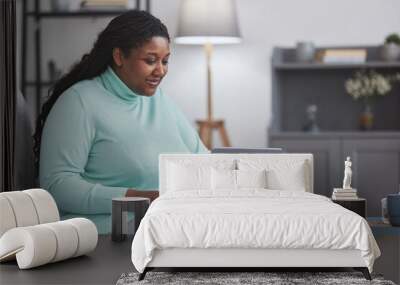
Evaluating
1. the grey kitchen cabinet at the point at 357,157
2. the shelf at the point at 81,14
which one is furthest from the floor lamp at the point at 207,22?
the grey kitchen cabinet at the point at 357,157

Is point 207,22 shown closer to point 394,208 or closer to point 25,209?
point 394,208

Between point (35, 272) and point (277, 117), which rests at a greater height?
point (277, 117)

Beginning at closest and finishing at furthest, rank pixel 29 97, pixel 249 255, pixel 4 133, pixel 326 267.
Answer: pixel 249 255
pixel 326 267
pixel 4 133
pixel 29 97

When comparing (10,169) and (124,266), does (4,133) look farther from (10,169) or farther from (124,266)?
(124,266)

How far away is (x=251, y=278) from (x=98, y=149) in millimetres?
2072

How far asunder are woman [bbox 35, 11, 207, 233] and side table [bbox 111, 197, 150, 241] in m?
0.36

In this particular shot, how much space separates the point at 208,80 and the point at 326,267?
2.49 meters

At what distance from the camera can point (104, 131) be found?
609cm

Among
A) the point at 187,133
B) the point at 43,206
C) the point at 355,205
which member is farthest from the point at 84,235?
the point at 355,205

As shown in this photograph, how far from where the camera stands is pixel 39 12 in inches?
248

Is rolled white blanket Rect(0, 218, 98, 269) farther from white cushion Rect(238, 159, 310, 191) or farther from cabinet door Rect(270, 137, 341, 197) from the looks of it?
cabinet door Rect(270, 137, 341, 197)

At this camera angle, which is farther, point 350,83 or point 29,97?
point 350,83

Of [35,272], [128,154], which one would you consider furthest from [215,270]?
[128,154]

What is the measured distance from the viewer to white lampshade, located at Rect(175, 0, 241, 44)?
6.61 m
